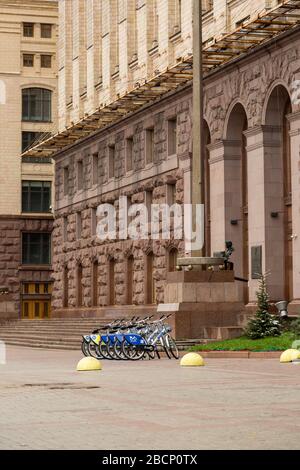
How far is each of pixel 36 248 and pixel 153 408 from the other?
2470 inches

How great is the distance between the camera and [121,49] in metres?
59.0

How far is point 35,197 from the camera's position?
77.7 meters

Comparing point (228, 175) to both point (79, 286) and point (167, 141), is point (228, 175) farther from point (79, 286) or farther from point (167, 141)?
point (79, 286)

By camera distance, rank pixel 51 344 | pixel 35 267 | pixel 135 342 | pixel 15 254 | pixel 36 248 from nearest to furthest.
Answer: pixel 135 342, pixel 51 344, pixel 15 254, pixel 35 267, pixel 36 248

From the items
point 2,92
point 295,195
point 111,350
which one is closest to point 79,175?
point 2,92

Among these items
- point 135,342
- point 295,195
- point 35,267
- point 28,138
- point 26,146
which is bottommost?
point 135,342

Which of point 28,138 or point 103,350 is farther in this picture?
point 28,138

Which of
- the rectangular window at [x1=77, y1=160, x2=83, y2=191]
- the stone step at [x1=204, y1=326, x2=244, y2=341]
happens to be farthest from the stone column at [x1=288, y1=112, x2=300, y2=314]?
the rectangular window at [x1=77, y1=160, x2=83, y2=191]

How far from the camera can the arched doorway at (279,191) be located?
43094mm

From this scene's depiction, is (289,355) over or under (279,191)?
under

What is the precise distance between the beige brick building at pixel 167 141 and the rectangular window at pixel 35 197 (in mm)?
7993

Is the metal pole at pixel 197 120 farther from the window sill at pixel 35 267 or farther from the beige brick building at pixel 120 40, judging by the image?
the window sill at pixel 35 267

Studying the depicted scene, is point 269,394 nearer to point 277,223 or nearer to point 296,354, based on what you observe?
point 296,354

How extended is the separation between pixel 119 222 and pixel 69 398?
1614 inches
